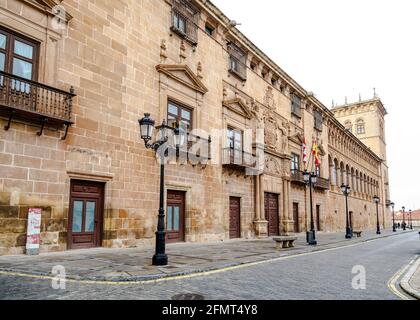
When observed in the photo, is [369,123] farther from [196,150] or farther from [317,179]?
[196,150]

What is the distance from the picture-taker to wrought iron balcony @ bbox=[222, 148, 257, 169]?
730 inches

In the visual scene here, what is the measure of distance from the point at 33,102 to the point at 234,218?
12.5m

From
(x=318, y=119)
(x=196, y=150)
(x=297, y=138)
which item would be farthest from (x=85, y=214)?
(x=318, y=119)

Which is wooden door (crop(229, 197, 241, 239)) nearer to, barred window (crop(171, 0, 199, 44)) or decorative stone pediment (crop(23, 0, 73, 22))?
barred window (crop(171, 0, 199, 44))

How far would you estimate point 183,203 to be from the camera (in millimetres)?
16031

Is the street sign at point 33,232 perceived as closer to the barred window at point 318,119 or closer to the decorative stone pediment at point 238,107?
the decorative stone pediment at point 238,107

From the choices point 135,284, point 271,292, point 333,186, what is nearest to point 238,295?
point 271,292

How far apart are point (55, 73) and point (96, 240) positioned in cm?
551

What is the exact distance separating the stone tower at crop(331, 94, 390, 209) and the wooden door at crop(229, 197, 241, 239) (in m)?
45.9

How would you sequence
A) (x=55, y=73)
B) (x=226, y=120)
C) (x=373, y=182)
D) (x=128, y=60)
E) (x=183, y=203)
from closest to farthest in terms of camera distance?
1. (x=55, y=73)
2. (x=128, y=60)
3. (x=183, y=203)
4. (x=226, y=120)
5. (x=373, y=182)

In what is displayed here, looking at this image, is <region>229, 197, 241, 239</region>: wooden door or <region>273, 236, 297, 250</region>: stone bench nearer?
<region>273, 236, 297, 250</region>: stone bench

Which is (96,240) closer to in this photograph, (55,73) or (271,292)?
(55,73)

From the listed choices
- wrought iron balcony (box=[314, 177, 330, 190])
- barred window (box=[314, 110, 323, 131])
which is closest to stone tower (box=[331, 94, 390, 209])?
barred window (box=[314, 110, 323, 131])

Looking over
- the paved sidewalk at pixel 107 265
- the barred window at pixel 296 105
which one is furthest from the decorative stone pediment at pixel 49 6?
the barred window at pixel 296 105
